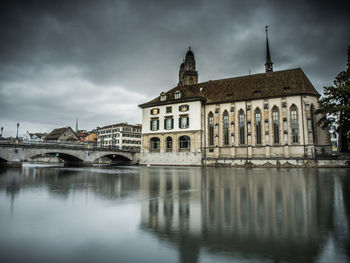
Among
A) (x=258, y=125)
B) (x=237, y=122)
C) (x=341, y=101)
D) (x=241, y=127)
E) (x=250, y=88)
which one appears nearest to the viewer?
(x=341, y=101)

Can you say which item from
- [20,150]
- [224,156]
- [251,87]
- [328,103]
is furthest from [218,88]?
[20,150]

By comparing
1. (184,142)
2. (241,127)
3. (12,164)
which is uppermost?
(241,127)

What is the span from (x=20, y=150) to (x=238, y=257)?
33.0 meters

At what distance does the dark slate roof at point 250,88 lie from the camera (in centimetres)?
3952

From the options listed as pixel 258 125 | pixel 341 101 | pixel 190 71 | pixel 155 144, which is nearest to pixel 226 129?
pixel 258 125

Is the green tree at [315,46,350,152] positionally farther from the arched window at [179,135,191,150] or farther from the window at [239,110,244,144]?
the arched window at [179,135,191,150]

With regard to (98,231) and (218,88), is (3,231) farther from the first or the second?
(218,88)

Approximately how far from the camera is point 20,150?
29453 millimetres

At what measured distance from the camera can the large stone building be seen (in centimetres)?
3784

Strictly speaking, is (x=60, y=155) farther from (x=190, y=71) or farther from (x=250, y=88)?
(x=190, y=71)

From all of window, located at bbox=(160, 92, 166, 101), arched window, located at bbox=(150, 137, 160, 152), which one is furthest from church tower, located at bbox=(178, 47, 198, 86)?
arched window, located at bbox=(150, 137, 160, 152)

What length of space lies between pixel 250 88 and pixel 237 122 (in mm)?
6965

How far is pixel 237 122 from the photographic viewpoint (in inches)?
1640

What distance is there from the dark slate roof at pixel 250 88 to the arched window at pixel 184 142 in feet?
23.3
